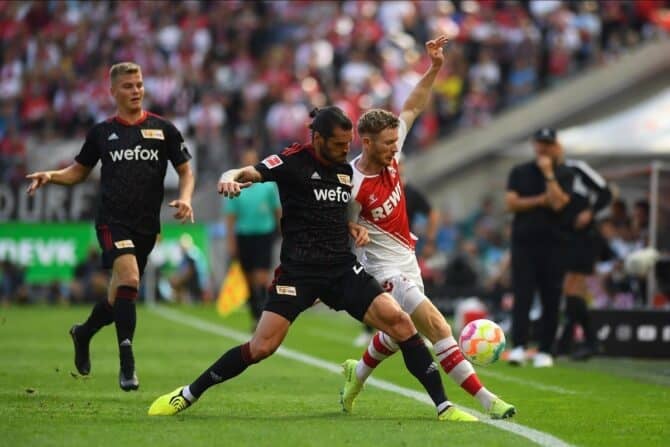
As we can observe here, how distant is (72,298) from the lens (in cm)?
2673

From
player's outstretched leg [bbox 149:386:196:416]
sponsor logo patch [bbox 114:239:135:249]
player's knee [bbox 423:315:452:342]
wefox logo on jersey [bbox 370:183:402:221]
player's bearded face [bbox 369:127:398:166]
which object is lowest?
player's outstretched leg [bbox 149:386:196:416]

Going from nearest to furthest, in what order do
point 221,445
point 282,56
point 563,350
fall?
point 221,445 < point 563,350 < point 282,56

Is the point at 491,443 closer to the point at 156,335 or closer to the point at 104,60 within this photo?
the point at 156,335

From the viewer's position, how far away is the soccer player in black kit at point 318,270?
8.67 metres

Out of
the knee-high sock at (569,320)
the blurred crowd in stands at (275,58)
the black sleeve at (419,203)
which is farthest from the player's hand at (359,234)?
the blurred crowd in stands at (275,58)

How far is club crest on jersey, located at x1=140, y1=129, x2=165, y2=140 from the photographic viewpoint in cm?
1052

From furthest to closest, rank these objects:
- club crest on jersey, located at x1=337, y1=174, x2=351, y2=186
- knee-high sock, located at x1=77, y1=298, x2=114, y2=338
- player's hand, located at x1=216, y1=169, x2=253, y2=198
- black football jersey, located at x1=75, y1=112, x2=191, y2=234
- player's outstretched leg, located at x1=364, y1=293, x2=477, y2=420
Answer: knee-high sock, located at x1=77, y1=298, x2=114, y2=338
black football jersey, located at x1=75, y1=112, x2=191, y2=234
club crest on jersey, located at x1=337, y1=174, x2=351, y2=186
player's outstretched leg, located at x1=364, y1=293, x2=477, y2=420
player's hand, located at x1=216, y1=169, x2=253, y2=198

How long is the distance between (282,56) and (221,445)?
22.4 m

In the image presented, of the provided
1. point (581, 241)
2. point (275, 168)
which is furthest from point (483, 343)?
point (581, 241)

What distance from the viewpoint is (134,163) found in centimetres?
1045

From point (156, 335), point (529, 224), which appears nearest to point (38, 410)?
point (529, 224)

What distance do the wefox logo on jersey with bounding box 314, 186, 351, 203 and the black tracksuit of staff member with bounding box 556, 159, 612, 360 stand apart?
5.94 meters

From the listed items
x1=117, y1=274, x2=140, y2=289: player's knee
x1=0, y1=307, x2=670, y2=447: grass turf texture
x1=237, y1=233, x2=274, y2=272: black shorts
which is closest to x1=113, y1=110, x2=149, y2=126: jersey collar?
x1=117, y1=274, x2=140, y2=289: player's knee

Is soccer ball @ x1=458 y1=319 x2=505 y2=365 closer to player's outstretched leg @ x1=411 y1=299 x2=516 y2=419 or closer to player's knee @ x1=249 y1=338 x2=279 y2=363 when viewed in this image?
player's outstretched leg @ x1=411 y1=299 x2=516 y2=419
